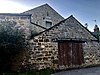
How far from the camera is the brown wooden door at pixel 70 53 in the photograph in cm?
1583

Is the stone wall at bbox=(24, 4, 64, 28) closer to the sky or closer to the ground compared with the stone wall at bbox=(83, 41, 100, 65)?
closer to the sky

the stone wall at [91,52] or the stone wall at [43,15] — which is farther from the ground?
the stone wall at [43,15]

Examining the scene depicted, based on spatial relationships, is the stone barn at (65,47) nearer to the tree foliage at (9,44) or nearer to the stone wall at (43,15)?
the tree foliage at (9,44)

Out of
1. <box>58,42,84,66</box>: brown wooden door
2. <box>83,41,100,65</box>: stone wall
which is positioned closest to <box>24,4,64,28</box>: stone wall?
<box>83,41,100,65</box>: stone wall

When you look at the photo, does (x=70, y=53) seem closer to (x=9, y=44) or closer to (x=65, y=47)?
(x=65, y=47)

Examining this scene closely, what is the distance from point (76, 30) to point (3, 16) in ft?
20.4

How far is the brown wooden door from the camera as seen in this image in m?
15.8

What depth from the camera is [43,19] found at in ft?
90.1

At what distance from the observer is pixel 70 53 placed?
16406 millimetres

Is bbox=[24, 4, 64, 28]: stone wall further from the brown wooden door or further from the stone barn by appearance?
the brown wooden door

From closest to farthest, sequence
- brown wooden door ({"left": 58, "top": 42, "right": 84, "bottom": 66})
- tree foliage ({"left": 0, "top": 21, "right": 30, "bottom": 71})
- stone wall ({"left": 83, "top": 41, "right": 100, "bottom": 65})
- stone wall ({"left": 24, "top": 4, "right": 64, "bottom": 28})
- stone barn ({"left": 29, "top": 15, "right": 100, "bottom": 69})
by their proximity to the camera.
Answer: tree foliage ({"left": 0, "top": 21, "right": 30, "bottom": 71}), stone barn ({"left": 29, "top": 15, "right": 100, "bottom": 69}), brown wooden door ({"left": 58, "top": 42, "right": 84, "bottom": 66}), stone wall ({"left": 83, "top": 41, "right": 100, "bottom": 65}), stone wall ({"left": 24, "top": 4, "right": 64, "bottom": 28})

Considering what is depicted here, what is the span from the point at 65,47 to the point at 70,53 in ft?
2.32

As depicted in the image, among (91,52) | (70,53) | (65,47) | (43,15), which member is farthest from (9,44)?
(43,15)

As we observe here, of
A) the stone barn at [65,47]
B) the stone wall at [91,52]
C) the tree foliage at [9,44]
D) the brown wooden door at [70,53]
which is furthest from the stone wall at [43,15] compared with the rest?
the tree foliage at [9,44]
